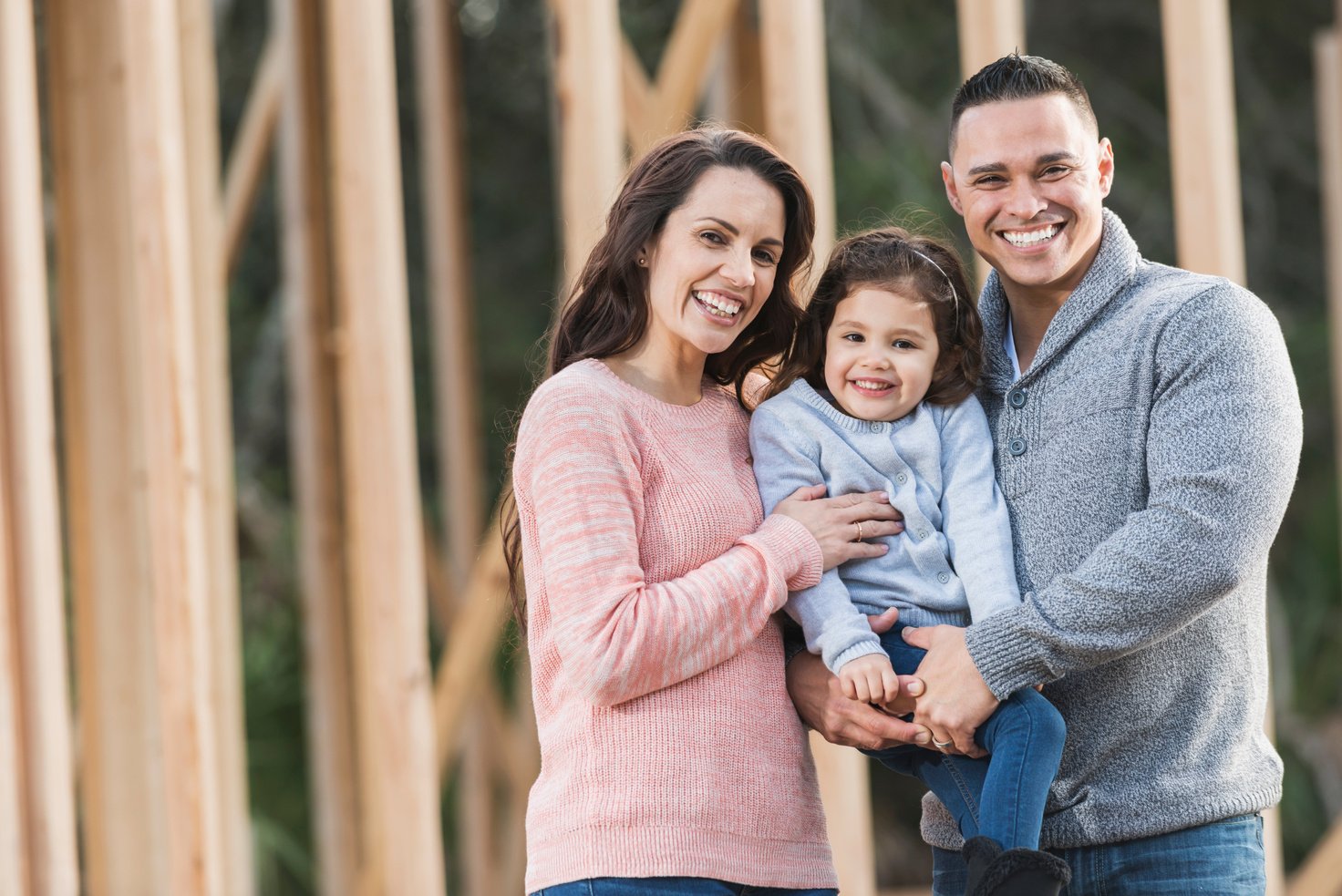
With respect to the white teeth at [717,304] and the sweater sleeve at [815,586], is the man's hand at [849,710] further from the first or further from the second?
the white teeth at [717,304]

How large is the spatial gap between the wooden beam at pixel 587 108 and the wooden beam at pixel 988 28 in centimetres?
74

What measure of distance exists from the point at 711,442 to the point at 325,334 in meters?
3.00

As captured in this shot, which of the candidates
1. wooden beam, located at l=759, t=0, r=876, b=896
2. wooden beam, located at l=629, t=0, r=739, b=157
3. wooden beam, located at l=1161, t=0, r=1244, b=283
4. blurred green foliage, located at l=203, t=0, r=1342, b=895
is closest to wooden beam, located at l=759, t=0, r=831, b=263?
wooden beam, located at l=759, t=0, r=876, b=896

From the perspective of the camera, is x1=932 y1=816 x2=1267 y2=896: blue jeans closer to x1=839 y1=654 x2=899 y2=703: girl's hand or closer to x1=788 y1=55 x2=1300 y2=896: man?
x1=788 y1=55 x2=1300 y2=896: man

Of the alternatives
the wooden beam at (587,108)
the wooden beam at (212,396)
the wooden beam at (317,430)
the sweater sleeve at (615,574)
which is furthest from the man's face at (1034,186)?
the wooden beam at (317,430)

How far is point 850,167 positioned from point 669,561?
6.15 m

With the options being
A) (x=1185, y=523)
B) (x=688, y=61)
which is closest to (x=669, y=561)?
(x=1185, y=523)

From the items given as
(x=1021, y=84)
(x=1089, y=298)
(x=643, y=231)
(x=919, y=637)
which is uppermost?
(x=1021, y=84)

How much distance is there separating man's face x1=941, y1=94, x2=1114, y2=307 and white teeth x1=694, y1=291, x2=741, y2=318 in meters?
0.30

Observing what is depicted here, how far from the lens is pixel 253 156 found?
492 centimetres

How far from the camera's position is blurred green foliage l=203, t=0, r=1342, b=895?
764 centimetres

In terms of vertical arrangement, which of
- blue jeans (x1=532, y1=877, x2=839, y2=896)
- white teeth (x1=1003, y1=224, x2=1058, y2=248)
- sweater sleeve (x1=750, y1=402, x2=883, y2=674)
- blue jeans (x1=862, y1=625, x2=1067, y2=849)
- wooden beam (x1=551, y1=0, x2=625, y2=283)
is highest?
wooden beam (x1=551, y1=0, x2=625, y2=283)

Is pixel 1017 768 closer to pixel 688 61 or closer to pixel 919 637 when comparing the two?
pixel 919 637

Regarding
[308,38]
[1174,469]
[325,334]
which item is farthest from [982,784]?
[308,38]
